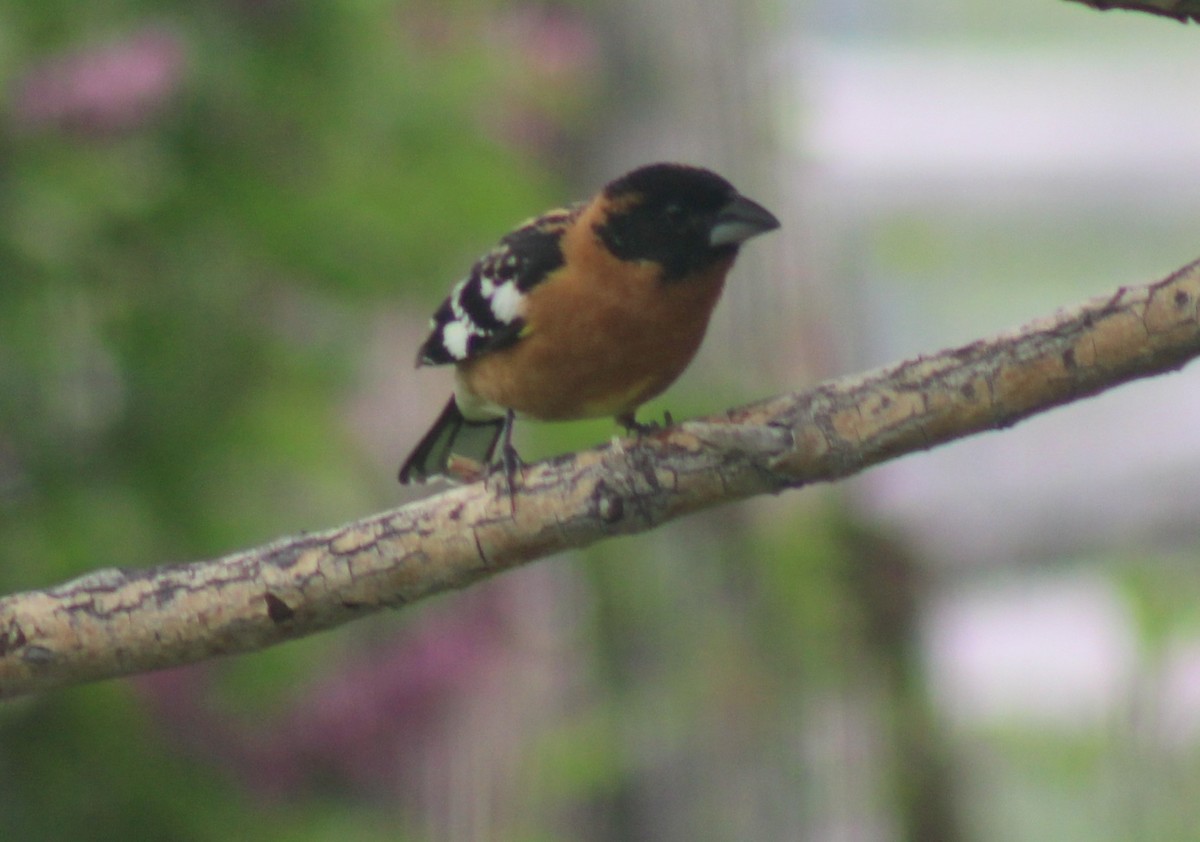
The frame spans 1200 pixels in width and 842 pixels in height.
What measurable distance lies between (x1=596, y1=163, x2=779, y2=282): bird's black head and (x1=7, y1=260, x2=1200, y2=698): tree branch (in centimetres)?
67

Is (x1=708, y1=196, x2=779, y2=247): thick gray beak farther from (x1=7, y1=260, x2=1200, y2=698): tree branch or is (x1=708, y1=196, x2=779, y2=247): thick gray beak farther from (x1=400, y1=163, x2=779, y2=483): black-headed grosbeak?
(x1=7, y1=260, x2=1200, y2=698): tree branch

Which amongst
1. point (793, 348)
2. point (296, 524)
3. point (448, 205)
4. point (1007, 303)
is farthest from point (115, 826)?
point (1007, 303)

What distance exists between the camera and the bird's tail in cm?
382

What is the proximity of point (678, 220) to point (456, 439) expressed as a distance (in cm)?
93

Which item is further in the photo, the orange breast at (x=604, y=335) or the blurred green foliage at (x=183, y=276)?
the blurred green foliage at (x=183, y=276)

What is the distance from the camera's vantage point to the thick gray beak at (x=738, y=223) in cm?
312

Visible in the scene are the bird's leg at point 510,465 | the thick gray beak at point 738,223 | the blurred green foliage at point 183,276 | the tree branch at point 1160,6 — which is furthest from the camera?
the blurred green foliage at point 183,276

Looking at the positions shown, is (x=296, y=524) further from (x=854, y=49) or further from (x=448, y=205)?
(x=854, y=49)

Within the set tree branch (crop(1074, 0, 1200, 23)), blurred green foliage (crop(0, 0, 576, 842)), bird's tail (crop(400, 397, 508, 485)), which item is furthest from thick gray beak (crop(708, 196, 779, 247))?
tree branch (crop(1074, 0, 1200, 23))

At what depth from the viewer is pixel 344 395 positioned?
13.4ft

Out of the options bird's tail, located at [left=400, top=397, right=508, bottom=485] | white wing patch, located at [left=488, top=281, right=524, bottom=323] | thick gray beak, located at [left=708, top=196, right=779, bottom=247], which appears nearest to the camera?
thick gray beak, located at [left=708, top=196, right=779, bottom=247]

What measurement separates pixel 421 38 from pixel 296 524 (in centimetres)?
129

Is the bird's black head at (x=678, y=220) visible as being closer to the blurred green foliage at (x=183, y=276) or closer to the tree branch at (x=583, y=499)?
the blurred green foliage at (x=183, y=276)

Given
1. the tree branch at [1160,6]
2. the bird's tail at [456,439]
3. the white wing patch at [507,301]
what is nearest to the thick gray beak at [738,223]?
the white wing patch at [507,301]
